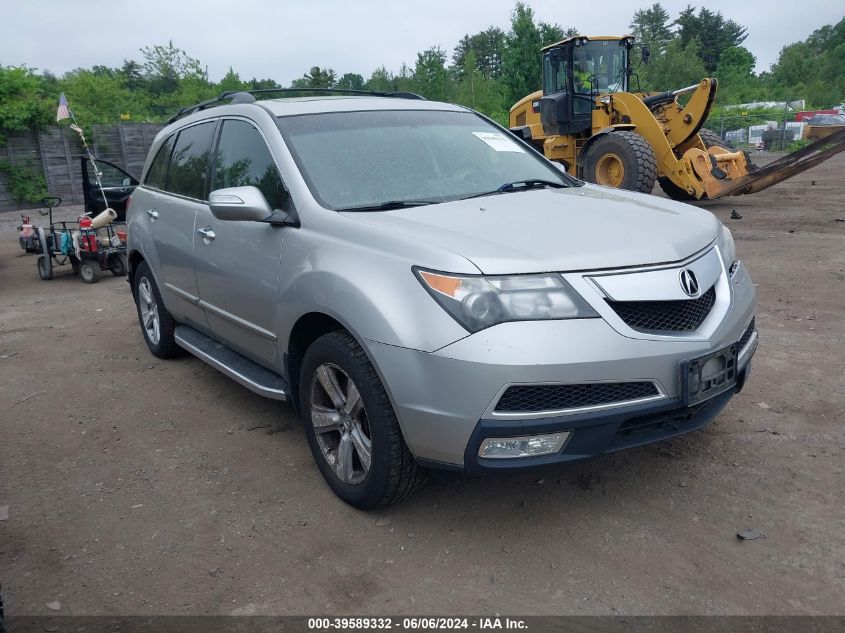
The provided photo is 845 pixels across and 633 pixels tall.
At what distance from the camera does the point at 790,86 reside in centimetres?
6744

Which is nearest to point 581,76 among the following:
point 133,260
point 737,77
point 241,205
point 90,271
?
point 90,271

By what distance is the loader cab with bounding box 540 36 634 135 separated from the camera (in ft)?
43.8

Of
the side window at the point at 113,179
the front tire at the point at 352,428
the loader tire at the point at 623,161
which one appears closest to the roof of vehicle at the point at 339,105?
the front tire at the point at 352,428

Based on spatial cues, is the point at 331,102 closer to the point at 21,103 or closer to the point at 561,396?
the point at 561,396

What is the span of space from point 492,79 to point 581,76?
5420cm

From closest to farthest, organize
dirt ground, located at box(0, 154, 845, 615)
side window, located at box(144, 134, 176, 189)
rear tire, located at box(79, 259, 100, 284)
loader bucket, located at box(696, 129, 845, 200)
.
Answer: dirt ground, located at box(0, 154, 845, 615)
side window, located at box(144, 134, 176, 189)
rear tire, located at box(79, 259, 100, 284)
loader bucket, located at box(696, 129, 845, 200)

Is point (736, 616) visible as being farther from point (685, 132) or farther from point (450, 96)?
point (450, 96)

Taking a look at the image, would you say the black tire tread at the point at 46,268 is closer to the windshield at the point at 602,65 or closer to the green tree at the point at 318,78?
the windshield at the point at 602,65

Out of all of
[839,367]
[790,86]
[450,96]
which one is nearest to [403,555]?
[839,367]

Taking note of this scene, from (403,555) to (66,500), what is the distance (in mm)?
1803

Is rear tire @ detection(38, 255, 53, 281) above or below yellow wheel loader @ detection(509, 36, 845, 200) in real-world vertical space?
below

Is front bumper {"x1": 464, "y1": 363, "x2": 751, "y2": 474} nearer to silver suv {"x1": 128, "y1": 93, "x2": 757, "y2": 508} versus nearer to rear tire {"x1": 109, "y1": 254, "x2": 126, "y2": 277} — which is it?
silver suv {"x1": 128, "y1": 93, "x2": 757, "y2": 508}

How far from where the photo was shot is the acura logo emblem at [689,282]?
2.82 metres

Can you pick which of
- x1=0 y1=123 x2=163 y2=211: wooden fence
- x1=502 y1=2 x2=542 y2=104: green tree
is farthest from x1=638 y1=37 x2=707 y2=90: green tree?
x1=0 y1=123 x2=163 y2=211: wooden fence
